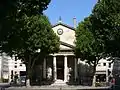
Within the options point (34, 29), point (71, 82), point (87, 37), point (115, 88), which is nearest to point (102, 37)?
point (115, 88)


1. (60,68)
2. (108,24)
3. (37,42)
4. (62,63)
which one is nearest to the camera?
(108,24)

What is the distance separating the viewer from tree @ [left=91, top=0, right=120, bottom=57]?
31.2m

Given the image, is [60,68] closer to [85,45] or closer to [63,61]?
[63,61]

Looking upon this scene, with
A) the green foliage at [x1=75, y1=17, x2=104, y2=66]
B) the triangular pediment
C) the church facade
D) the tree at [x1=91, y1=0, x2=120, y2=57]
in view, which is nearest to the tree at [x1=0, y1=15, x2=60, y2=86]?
the green foliage at [x1=75, y1=17, x2=104, y2=66]

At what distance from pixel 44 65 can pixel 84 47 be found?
18.8 meters

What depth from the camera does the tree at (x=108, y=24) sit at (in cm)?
3120

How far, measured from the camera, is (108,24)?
106 feet

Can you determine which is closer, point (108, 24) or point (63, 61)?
point (108, 24)

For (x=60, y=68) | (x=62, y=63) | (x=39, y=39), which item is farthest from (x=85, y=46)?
(x=60, y=68)

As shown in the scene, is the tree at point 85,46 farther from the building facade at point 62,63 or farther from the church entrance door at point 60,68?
the church entrance door at point 60,68

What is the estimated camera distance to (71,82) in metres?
79.9

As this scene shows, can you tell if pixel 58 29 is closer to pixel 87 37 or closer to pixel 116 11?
pixel 87 37

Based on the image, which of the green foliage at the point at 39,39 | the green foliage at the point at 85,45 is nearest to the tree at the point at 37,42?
the green foliage at the point at 39,39

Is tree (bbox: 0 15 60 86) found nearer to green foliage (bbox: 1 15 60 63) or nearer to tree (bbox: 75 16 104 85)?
green foliage (bbox: 1 15 60 63)
